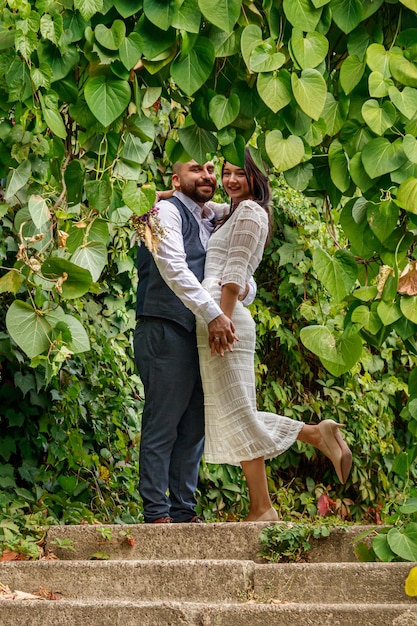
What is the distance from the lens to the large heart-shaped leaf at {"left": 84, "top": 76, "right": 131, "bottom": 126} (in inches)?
80.1

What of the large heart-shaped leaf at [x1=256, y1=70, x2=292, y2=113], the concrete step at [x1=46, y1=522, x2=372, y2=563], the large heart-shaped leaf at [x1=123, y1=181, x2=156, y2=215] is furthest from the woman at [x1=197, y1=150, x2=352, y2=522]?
the large heart-shaped leaf at [x1=256, y1=70, x2=292, y2=113]

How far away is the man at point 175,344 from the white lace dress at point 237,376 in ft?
0.34

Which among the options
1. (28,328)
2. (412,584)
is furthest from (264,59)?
(412,584)

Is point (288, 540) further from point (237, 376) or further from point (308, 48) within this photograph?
point (308, 48)

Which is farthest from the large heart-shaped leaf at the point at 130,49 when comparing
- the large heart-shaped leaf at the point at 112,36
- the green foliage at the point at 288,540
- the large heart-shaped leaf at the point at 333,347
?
the green foliage at the point at 288,540

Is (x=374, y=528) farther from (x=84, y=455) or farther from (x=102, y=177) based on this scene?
(x=84, y=455)

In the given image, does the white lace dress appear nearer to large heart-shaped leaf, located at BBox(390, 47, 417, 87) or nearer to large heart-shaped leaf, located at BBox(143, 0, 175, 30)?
large heart-shaped leaf, located at BBox(390, 47, 417, 87)

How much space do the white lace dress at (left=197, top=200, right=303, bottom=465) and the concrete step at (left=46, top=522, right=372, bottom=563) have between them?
64 centimetres

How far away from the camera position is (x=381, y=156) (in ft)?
6.93

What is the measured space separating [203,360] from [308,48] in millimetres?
2300

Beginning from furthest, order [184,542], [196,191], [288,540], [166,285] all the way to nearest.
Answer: [196,191]
[166,285]
[184,542]
[288,540]

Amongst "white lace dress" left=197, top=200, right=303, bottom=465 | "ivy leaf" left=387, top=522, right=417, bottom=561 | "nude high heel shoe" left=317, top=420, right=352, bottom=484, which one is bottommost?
"ivy leaf" left=387, top=522, right=417, bottom=561

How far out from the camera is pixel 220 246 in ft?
14.1

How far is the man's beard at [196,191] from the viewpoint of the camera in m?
4.38
